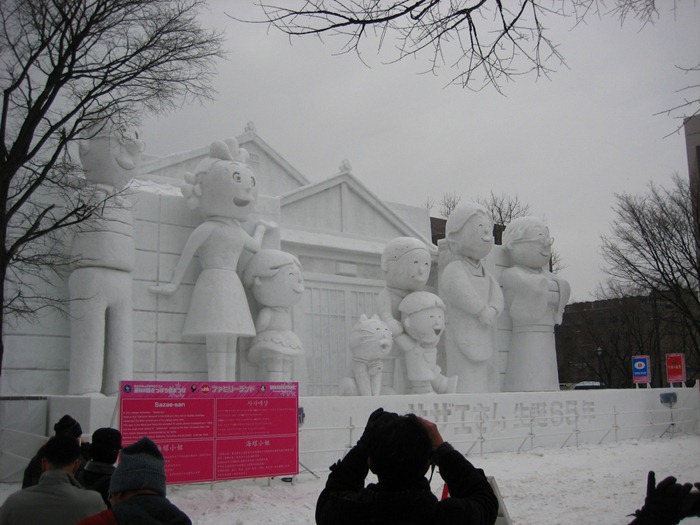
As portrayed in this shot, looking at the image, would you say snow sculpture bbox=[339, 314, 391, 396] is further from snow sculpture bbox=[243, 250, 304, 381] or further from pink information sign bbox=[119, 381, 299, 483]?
pink information sign bbox=[119, 381, 299, 483]

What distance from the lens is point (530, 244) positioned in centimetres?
1288

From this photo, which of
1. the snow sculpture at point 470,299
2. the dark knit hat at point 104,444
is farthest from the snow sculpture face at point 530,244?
the dark knit hat at point 104,444

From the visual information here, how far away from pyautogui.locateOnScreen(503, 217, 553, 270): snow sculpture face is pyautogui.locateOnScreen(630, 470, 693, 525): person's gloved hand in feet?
36.7

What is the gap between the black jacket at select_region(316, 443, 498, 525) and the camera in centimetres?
221

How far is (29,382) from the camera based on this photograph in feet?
28.0

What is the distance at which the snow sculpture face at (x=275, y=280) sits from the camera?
9.83m

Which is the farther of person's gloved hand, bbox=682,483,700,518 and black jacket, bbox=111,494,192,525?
black jacket, bbox=111,494,192,525

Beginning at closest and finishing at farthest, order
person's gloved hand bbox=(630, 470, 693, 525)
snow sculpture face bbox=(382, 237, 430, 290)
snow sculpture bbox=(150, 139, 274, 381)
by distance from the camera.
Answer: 1. person's gloved hand bbox=(630, 470, 693, 525)
2. snow sculpture bbox=(150, 139, 274, 381)
3. snow sculpture face bbox=(382, 237, 430, 290)

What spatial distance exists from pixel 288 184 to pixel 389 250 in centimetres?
490

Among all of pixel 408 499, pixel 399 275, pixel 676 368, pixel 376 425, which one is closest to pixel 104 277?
pixel 399 275

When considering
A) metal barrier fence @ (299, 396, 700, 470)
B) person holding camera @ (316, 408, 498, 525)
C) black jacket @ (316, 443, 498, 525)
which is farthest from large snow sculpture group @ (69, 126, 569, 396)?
person holding camera @ (316, 408, 498, 525)

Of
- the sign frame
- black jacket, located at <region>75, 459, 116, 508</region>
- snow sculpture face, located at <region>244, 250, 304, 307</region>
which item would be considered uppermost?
snow sculpture face, located at <region>244, 250, 304, 307</region>

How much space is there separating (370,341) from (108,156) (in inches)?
149

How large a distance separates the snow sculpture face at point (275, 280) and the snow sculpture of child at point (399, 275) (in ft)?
5.25
